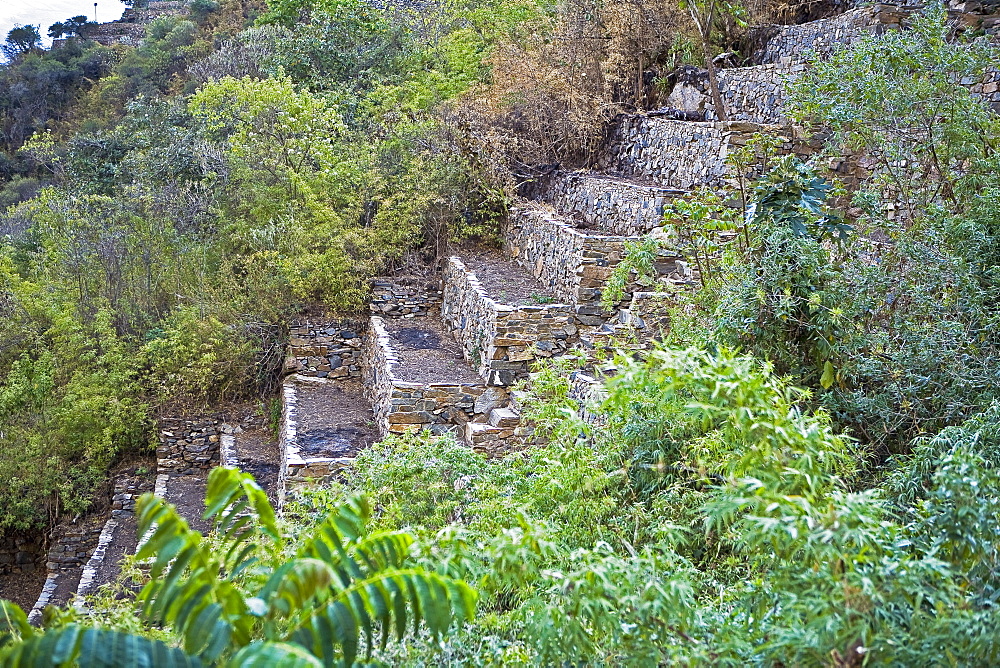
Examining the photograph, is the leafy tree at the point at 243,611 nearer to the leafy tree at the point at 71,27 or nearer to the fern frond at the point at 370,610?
the fern frond at the point at 370,610

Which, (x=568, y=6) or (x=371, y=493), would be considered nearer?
(x=371, y=493)

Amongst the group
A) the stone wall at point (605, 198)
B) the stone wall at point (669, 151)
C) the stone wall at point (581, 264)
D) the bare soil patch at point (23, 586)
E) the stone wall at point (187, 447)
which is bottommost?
the bare soil patch at point (23, 586)

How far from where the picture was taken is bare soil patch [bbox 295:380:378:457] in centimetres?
852

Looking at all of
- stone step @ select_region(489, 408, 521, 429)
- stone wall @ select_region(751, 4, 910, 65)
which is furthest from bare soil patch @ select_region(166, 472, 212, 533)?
stone wall @ select_region(751, 4, 910, 65)

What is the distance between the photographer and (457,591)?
212cm

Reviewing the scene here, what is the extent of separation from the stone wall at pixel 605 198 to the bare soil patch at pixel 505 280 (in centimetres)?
93

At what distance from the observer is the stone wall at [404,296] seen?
417 inches

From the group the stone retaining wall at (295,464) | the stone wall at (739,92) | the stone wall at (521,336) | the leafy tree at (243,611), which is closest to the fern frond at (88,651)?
the leafy tree at (243,611)

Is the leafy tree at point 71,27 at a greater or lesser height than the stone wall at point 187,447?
greater

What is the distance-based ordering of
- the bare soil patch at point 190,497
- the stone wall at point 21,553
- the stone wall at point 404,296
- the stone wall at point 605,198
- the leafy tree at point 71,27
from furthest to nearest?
the leafy tree at point 71,27 → the stone wall at point 404,296 → the stone wall at point 21,553 → the bare soil patch at point 190,497 → the stone wall at point 605,198

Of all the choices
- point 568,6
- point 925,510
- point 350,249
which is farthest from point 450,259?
point 925,510

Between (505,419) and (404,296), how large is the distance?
3657mm

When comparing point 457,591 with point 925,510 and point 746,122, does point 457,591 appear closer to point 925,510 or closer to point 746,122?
point 925,510

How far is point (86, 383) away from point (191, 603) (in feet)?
32.4
